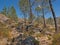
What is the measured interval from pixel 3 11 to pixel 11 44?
54.5 meters

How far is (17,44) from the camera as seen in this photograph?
40.3ft

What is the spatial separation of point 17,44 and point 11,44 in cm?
54

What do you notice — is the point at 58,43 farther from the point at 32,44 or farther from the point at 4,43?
the point at 4,43

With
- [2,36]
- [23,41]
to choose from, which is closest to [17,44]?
[23,41]

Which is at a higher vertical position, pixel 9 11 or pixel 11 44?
pixel 9 11

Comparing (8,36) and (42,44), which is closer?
(42,44)

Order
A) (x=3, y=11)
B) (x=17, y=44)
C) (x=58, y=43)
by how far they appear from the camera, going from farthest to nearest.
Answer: (x=3, y=11) < (x=17, y=44) < (x=58, y=43)

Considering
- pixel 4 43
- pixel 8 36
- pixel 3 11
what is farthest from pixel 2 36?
pixel 3 11

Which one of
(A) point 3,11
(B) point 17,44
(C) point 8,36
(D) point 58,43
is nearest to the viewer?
(D) point 58,43

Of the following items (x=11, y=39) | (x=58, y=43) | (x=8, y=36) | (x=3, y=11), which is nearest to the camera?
(x=58, y=43)

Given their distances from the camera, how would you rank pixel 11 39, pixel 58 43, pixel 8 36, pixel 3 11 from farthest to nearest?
pixel 3 11
pixel 8 36
pixel 11 39
pixel 58 43

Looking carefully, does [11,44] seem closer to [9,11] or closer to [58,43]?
[58,43]

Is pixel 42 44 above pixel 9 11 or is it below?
below

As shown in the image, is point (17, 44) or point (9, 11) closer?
point (17, 44)
